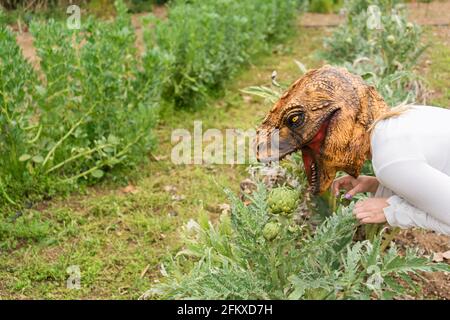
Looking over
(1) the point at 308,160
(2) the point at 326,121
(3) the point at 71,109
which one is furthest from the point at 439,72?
(2) the point at 326,121

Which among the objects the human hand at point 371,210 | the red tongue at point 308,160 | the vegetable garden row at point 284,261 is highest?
the red tongue at point 308,160

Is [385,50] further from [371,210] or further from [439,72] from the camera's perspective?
[371,210]

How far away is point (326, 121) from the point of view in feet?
6.86

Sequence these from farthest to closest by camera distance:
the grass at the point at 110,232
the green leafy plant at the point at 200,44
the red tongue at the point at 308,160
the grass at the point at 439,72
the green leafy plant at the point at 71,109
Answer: the grass at the point at 439,72
the green leafy plant at the point at 200,44
the green leafy plant at the point at 71,109
the grass at the point at 110,232
the red tongue at the point at 308,160

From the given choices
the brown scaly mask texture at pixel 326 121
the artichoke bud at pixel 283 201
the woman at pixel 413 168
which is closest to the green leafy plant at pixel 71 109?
the brown scaly mask texture at pixel 326 121

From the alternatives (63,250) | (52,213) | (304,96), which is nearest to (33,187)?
(52,213)

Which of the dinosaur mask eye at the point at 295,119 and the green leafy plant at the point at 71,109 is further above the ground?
the dinosaur mask eye at the point at 295,119

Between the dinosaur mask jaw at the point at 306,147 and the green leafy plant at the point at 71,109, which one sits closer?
the dinosaur mask jaw at the point at 306,147

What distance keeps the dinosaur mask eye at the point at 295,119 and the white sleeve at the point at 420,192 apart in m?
0.32

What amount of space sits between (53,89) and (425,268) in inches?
94.3

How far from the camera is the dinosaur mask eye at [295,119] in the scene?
2.09 m

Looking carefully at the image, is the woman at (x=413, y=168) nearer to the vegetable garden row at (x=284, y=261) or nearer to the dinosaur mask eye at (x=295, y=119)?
the vegetable garden row at (x=284, y=261)

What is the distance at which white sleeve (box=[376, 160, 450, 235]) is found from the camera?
1.88 metres

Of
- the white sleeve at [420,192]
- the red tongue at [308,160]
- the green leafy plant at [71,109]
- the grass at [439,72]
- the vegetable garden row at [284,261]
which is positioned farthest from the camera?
the grass at [439,72]
